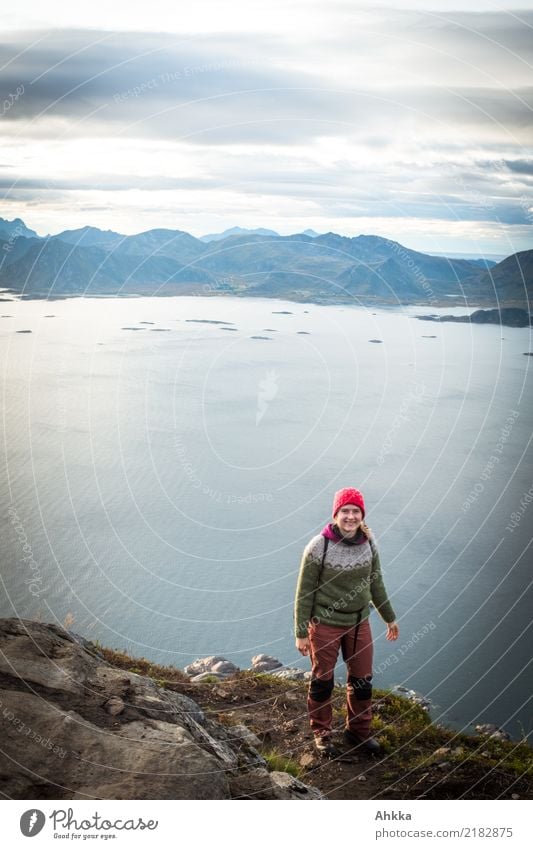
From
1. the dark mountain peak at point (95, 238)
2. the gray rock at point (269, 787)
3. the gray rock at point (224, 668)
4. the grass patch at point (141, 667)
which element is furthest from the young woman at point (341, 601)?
the dark mountain peak at point (95, 238)

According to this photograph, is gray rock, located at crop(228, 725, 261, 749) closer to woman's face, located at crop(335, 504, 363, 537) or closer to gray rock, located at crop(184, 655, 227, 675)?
woman's face, located at crop(335, 504, 363, 537)

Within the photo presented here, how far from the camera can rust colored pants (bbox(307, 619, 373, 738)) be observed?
5.82 meters

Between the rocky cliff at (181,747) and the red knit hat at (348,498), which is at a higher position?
the red knit hat at (348,498)

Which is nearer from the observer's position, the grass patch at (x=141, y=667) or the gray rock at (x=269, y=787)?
the gray rock at (x=269, y=787)

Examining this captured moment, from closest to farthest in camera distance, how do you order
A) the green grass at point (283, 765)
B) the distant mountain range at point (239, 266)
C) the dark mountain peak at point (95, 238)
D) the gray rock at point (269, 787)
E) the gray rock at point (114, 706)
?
the gray rock at point (269, 787) → the gray rock at point (114, 706) → the green grass at point (283, 765) → the dark mountain peak at point (95, 238) → the distant mountain range at point (239, 266)

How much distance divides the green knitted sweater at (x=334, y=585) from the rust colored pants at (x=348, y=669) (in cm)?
12

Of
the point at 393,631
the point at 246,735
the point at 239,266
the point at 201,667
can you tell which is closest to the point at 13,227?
the point at 201,667

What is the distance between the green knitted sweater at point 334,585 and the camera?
5.62 metres

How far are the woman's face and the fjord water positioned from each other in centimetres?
897

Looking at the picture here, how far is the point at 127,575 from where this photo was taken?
20844mm

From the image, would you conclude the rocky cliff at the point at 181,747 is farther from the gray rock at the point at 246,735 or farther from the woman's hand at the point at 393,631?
the woman's hand at the point at 393,631

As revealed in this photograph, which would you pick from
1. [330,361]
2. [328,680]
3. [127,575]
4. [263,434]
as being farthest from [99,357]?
[328,680]

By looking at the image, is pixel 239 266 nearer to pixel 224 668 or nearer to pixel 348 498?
pixel 224 668
